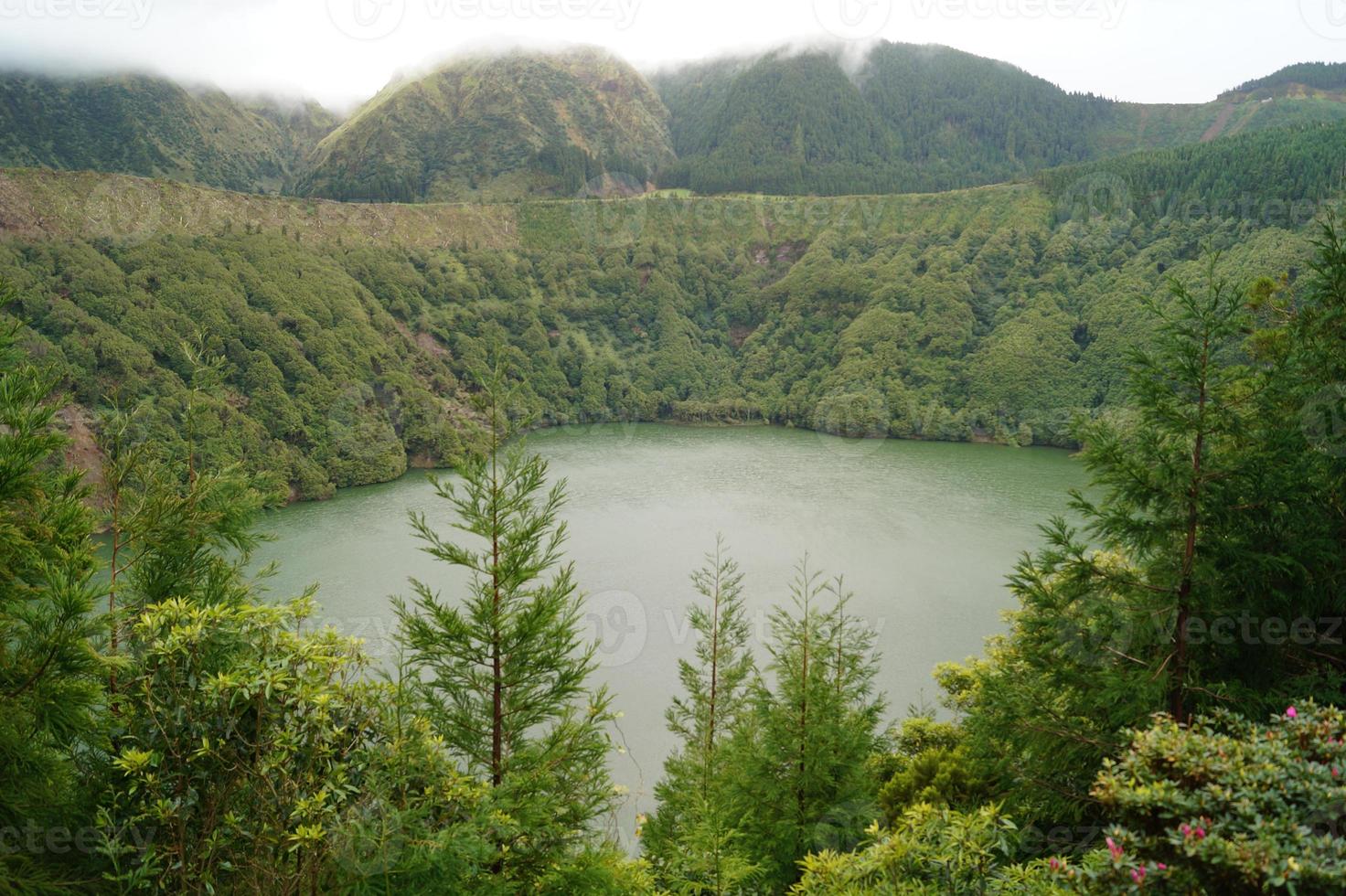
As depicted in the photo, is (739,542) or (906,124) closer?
(739,542)

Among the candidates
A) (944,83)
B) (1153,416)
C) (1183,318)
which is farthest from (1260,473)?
(944,83)

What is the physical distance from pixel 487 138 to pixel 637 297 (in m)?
60.8

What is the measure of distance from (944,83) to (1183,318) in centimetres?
17272

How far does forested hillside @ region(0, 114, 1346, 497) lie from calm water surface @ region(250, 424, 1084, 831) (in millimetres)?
7552

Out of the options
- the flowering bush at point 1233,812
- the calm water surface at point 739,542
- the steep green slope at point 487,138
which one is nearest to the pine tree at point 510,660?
the flowering bush at point 1233,812

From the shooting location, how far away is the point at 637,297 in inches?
3415

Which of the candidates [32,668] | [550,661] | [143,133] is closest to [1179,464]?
[550,661]

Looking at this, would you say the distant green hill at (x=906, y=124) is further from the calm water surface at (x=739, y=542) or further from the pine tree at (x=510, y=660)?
the pine tree at (x=510, y=660)

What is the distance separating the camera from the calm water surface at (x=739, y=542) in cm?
2200

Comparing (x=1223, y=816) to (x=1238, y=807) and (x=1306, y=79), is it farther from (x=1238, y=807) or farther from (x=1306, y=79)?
(x=1306, y=79)

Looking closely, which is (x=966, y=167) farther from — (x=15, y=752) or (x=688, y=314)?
(x=15, y=752)

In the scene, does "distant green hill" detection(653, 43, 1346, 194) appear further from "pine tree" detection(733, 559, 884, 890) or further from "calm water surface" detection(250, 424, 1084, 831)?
"pine tree" detection(733, 559, 884, 890)

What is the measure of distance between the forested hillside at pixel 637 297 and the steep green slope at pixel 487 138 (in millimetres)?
34556

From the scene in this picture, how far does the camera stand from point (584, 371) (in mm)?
76062
